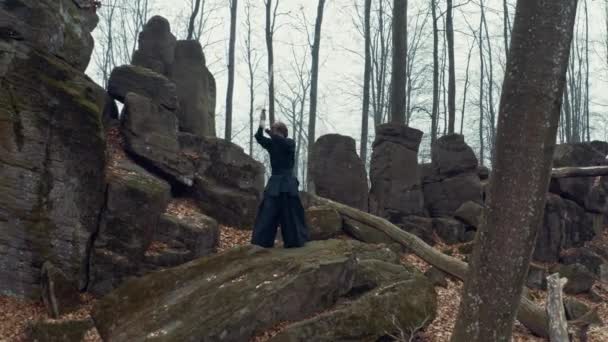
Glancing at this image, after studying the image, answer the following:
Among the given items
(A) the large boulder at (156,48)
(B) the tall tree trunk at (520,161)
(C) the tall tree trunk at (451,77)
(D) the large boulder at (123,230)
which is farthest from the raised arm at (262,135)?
(C) the tall tree trunk at (451,77)

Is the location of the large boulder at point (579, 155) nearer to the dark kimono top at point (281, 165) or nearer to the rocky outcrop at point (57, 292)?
the dark kimono top at point (281, 165)

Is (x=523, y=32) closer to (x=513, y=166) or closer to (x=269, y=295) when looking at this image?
(x=513, y=166)

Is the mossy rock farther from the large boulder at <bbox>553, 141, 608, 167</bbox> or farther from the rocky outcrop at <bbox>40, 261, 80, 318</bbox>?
the large boulder at <bbox>553, 141, 608, 167</bbox>

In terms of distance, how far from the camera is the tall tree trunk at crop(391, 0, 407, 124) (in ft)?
52.4

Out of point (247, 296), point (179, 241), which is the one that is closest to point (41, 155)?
point (179, 241)

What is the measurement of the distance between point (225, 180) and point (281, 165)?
409 centimetres

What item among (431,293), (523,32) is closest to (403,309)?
(431,293)

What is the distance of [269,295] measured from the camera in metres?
6.64

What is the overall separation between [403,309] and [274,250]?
2132mm

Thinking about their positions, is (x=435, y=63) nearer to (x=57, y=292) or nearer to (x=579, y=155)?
(x=579, y=155)

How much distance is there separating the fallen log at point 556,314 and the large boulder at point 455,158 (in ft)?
31.3

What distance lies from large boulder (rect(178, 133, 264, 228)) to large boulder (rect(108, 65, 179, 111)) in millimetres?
932

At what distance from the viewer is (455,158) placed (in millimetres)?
15461

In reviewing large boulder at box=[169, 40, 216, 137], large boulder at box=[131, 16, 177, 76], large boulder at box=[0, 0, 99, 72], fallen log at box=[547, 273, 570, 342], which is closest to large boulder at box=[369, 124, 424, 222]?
large boulder at box=[169, 40, 216, 137]
